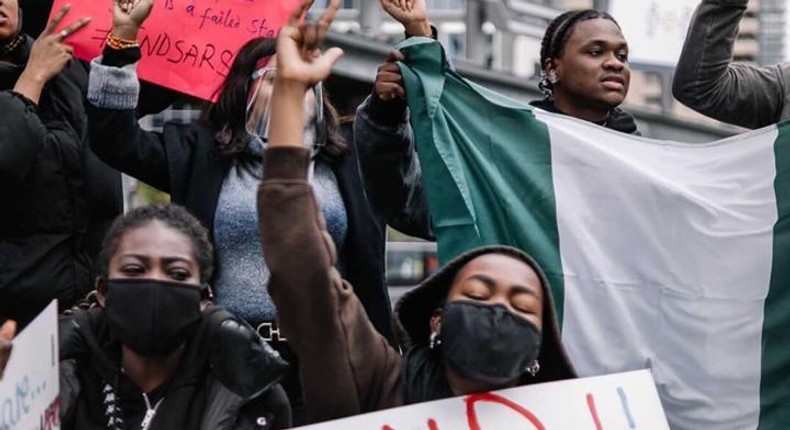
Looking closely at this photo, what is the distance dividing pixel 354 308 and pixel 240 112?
4.68ft

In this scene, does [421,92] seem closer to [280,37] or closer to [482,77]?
[280,37]

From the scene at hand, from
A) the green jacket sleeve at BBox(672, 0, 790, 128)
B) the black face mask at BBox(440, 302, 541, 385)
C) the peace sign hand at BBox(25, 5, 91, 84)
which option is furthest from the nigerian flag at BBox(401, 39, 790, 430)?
the peace sign hand at BBox(25, 5, 91, 84)

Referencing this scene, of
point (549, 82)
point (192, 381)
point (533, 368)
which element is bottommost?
point (192, 381)

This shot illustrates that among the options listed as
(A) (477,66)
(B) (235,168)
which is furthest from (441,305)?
(A) (477,66)

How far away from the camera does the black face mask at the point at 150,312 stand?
4293 mm

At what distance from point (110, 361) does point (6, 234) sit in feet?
3.43

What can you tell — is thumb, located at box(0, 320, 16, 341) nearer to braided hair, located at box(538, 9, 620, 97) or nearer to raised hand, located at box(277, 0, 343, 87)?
raised hand, located at box(277, 0, 343, 87)

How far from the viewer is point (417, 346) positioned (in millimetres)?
4199

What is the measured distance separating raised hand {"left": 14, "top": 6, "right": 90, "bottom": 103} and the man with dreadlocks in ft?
2.91

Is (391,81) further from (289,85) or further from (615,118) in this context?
(289,85)

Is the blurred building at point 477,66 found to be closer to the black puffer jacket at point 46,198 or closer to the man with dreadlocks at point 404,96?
the black puffer jacket at point 46,198

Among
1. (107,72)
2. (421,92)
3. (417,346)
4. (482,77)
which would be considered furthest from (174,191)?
(482,77)

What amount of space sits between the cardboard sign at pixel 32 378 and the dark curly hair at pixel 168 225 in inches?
15.1

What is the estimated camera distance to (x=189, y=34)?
18.5ft
